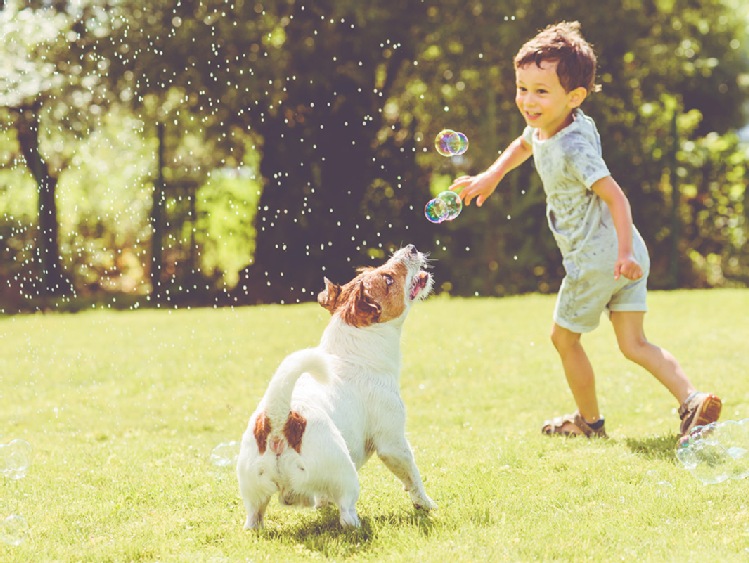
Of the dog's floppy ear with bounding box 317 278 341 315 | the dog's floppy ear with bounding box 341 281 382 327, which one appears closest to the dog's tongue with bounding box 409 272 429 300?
the dog's floppy ear with bounding box 341 281 382 327

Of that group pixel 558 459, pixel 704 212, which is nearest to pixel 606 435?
pixel 558 459

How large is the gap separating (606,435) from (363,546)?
2440 millimetres

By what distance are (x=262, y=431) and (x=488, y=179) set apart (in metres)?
2.19

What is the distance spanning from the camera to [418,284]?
158 inches

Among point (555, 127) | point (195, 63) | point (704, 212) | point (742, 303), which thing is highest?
point (195, 63)

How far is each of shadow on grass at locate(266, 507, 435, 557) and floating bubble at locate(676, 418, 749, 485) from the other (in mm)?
1237

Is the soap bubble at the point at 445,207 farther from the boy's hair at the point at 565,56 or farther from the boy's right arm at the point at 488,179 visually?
the boy's hair at the point at 565,56

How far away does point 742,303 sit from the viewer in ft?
40.6

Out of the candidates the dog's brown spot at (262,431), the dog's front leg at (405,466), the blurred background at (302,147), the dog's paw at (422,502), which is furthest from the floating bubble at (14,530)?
the blurred background at (302,147)

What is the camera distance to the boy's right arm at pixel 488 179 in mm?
5062

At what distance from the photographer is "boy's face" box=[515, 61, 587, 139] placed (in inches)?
189

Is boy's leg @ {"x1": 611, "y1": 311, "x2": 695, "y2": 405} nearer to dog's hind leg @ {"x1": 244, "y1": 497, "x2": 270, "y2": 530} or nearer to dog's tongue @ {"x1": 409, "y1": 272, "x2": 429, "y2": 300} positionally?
dog's tongue @ {"x1": 409, "y1": 272, "x2": 429, "y2": 300}

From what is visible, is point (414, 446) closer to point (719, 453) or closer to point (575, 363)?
point (575, 363)

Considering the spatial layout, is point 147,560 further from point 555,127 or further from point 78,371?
point 78,371
